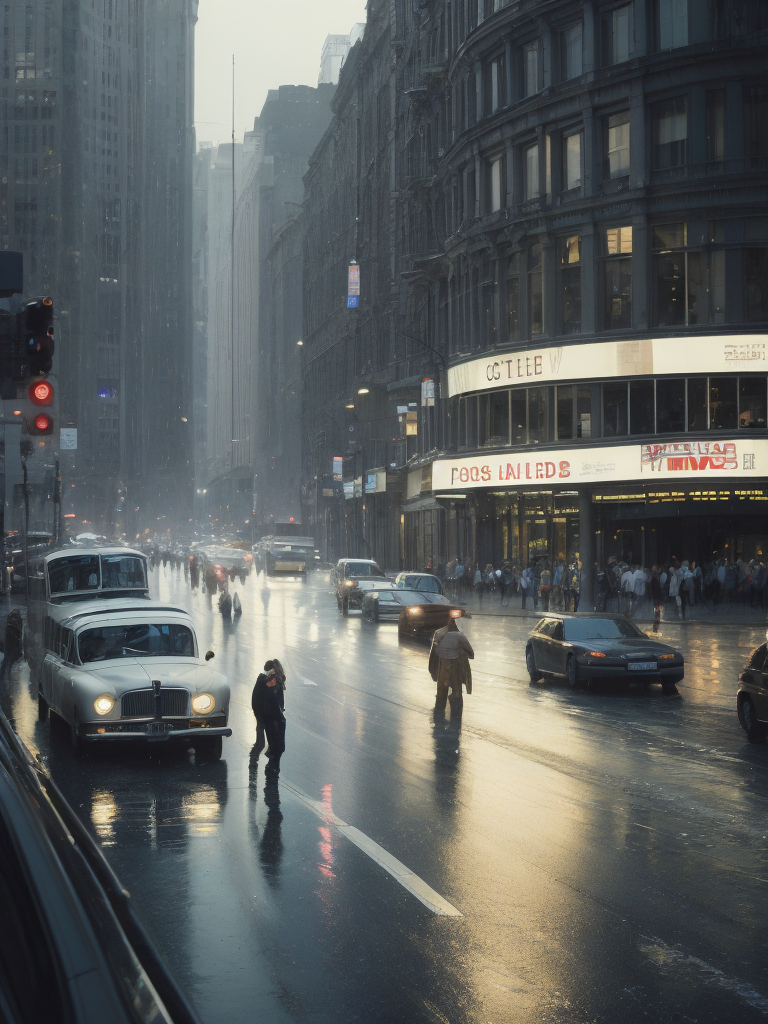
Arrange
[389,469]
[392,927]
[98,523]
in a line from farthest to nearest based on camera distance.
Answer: [98,523]
[389,469]
[392,927]

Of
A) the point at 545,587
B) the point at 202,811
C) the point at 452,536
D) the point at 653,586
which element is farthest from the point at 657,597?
the point at 202,811

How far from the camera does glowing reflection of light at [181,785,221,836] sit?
10755mm

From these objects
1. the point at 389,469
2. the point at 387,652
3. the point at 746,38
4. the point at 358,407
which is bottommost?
the point at 387,652

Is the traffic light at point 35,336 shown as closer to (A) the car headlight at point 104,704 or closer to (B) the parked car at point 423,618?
(A) the car headlight at point 104,704

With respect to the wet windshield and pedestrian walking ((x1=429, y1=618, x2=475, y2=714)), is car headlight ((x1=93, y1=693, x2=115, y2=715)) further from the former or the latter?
the wet windshield

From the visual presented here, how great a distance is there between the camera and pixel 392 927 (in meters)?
7.65

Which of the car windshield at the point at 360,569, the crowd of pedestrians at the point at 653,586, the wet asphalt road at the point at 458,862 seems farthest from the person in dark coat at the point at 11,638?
the car windshield at the point at 360,569

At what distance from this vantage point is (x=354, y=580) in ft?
156

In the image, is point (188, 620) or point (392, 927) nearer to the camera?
point (392, 927)

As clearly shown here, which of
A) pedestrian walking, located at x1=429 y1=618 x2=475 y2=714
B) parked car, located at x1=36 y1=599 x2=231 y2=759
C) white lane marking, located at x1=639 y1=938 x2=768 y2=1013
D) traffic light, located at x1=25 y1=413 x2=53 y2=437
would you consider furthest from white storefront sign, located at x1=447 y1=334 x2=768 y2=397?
white lane marking, located at x1=639 y1=938 x2=768 y2=1013

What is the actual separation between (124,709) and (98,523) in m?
182

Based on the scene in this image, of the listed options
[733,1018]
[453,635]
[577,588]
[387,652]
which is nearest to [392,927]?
[733,1018]

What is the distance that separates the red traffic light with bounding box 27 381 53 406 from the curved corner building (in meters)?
35.5

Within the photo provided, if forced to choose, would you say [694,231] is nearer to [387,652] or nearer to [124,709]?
[387,652]
